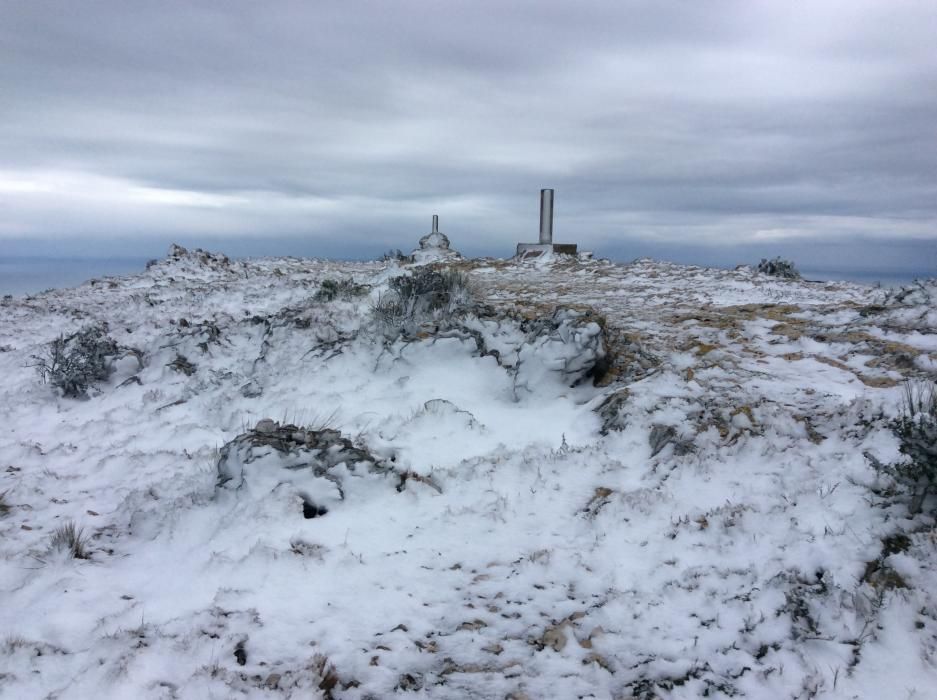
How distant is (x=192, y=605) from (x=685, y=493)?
3359mm

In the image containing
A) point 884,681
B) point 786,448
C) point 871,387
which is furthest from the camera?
point 871,387

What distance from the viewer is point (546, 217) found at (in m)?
20.5

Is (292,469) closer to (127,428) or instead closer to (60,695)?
(60,695)

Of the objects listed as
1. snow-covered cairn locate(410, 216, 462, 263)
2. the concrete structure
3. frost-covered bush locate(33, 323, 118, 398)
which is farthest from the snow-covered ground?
snow-covered cairn locate(410, 216, 462, 263)

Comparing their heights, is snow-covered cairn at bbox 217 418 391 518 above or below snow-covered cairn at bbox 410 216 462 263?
below

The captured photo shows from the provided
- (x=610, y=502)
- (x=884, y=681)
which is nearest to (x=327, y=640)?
(x=610, y=502)

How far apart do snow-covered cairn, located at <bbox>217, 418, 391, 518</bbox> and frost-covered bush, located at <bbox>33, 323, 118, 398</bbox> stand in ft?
15.5

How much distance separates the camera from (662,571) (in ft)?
11.8

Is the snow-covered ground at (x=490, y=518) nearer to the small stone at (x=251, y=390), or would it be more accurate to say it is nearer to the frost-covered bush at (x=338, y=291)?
the small stone at (x=251, y=390)

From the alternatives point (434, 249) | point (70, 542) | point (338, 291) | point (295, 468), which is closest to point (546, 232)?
point (434, 249)

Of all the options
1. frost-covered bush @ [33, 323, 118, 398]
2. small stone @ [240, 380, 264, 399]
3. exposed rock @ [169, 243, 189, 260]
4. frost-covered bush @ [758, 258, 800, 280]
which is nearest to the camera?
small stone @ [240, 380, 264, 399]

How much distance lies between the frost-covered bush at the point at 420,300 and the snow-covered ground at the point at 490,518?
212 millimetres

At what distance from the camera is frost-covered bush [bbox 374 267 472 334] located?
27.4 ft

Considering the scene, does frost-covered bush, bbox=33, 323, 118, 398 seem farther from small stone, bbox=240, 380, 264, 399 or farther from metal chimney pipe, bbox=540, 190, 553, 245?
metal chimney pipe, bbox=540, 190, 553, 245
